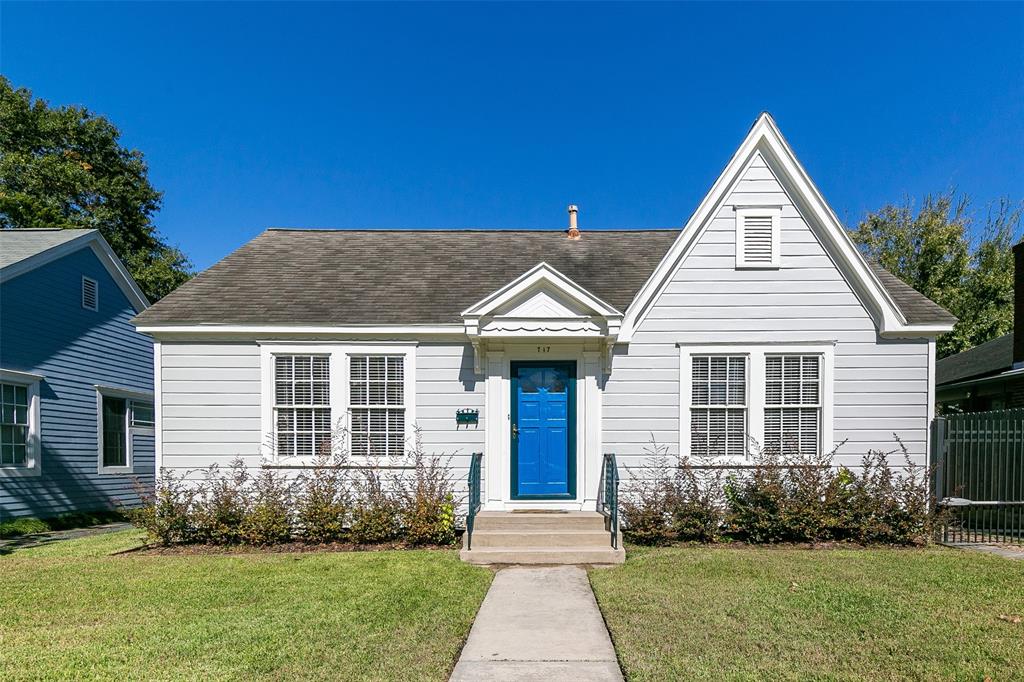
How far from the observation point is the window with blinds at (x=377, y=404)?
915cm

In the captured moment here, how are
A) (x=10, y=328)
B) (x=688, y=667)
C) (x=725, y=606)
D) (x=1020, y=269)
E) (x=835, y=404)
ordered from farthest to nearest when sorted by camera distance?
(x=1020, y=269), (x=10, y=328), (x=835, y=404), (x=725, y=606), (x=688, y=667)

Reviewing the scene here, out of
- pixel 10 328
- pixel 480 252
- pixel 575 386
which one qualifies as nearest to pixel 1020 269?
pixel 575 386

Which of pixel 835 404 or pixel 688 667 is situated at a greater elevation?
pixel 835 404

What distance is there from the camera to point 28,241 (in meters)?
13.0

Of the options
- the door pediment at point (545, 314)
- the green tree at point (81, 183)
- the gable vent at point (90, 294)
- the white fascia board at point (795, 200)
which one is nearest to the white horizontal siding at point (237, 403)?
the door pediment at point (545, 314)

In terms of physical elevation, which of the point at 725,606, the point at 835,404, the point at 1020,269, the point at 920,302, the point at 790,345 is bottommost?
the point at 725,606

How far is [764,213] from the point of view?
9.09 metres

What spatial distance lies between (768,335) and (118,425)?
14.9 metres

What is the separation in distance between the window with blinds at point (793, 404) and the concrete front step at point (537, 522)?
3.03 m

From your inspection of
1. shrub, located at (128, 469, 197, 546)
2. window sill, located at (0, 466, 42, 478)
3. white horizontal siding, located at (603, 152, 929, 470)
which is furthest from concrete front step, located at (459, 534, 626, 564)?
window sill, located at (0, 466, 42, 478)

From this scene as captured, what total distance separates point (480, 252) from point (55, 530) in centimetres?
1020

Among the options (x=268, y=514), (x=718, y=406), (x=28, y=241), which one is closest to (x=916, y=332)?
(x=718, y=406)

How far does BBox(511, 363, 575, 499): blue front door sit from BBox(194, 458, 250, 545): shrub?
410cm

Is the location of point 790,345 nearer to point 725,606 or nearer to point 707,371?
point 707,371
